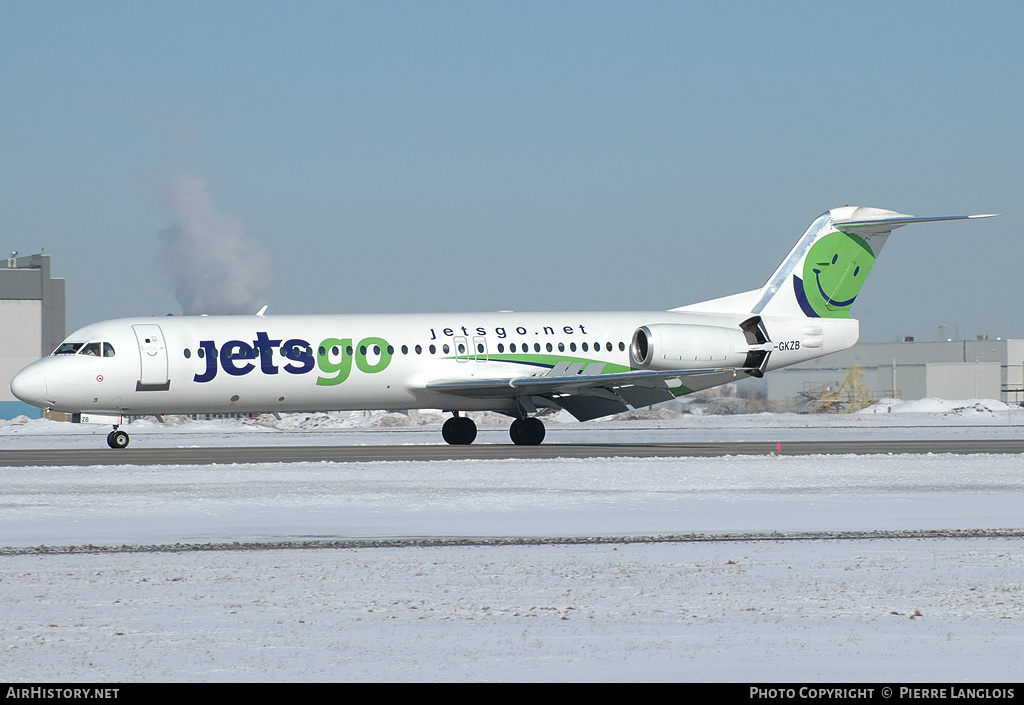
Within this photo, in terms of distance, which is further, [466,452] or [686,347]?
[686,347]

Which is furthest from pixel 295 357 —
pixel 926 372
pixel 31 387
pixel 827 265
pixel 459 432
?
pixel 926 372

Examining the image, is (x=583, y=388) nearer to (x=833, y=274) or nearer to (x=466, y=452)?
(x=466, y=452)

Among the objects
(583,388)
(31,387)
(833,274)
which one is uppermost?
(833,274)

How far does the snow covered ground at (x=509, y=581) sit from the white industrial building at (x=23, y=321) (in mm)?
58519

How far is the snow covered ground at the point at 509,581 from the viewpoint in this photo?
775 centimetres

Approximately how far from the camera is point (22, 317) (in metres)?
77.1

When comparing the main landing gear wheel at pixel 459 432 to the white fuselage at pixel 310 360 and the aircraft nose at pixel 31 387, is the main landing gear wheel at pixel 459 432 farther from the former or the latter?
the aircraft nose at pixel 31 387

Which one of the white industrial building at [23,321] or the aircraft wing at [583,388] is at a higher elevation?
the white industrial building at [23,321]

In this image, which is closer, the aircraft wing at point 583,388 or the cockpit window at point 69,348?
the cockpit window at point 69,348

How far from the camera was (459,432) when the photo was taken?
117 ft

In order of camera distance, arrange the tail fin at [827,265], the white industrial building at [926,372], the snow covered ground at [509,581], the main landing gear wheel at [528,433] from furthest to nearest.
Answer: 1. the white industrial building at [926,372]
2. the tail fin at [827,265]
3. the main landing gear wheel at [528,433]
4. the snow covered ground at [509,581]

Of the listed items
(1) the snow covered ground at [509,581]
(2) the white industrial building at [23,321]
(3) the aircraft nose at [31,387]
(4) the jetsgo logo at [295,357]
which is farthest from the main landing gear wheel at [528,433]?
(2) the white industrial building at [23,321]

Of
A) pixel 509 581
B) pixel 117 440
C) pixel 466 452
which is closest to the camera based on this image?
pixel 509 581

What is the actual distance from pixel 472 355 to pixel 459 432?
7.16 feet
